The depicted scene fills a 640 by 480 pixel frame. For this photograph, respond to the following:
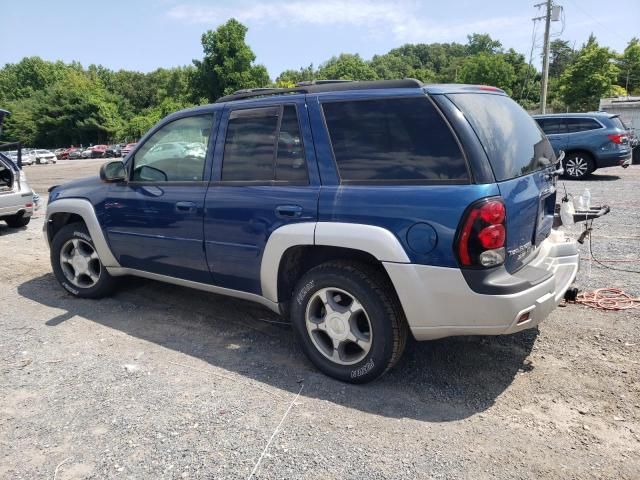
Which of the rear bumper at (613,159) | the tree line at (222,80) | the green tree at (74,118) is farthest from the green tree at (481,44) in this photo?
the rear bumper at (613,159)

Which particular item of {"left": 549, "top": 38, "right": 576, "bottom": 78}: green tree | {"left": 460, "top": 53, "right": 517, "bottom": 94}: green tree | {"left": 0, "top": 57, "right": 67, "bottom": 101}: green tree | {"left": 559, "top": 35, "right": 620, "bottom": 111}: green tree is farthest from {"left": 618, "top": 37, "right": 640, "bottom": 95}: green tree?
{"left": 0, "top": 57, "right": 67, "bottom": 101}: green tree

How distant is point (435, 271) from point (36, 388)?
2.72 m

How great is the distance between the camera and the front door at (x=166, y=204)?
3816 millimetres

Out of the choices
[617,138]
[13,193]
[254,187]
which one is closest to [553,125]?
[617,138]

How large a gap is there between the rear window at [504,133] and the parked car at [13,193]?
26.7 ft

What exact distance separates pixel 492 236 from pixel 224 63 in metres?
50.0

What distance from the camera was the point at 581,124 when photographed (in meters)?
13.1

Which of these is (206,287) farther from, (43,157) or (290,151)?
(43,157)

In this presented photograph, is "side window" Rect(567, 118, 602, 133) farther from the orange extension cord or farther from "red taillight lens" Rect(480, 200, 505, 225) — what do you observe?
"red taillight lens" Rect(480, 200, 505, 225)

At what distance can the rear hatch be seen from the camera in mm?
2805

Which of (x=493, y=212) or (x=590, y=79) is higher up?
(x=590, y=79)

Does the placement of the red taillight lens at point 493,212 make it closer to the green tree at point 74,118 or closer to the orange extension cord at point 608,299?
the orange extension cord at point 608,299

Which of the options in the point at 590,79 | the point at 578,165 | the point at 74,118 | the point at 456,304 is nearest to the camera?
the point at 456,304

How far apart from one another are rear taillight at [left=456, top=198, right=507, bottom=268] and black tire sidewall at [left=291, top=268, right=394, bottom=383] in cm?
60
